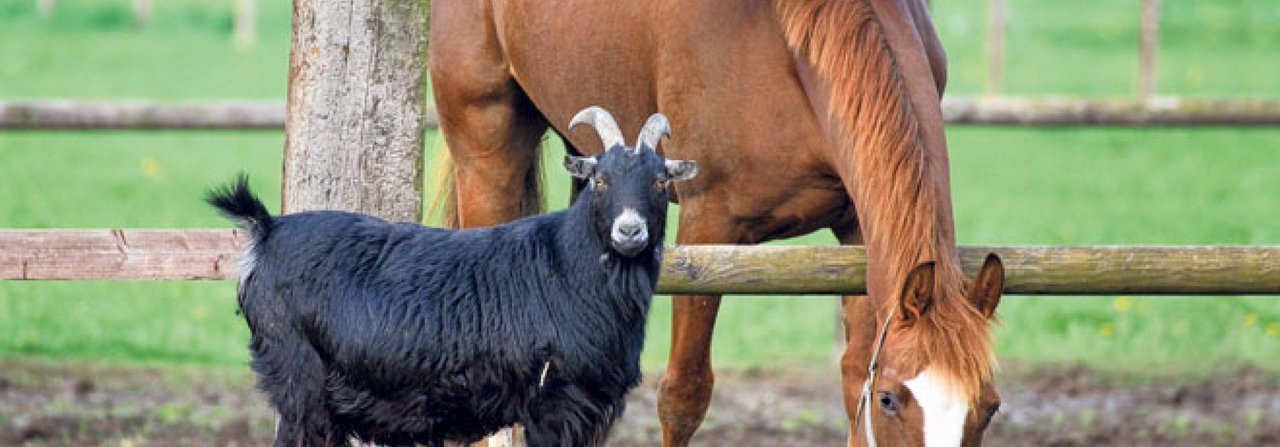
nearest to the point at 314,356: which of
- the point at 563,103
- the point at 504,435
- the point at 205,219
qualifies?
the point at 504,435

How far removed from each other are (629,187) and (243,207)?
36.9 inches

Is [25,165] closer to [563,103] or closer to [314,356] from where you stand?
[563,103]

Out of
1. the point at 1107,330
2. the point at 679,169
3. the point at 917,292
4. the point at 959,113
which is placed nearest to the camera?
the point at 917,292

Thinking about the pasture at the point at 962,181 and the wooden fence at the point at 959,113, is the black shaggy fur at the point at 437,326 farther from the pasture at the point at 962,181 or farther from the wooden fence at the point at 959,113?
the wooden fence at the point at 959,113

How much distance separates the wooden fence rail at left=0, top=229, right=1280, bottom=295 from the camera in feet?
16.8

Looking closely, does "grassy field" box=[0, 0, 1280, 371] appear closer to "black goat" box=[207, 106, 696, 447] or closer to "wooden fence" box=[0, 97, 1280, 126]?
"wooden fence" box=[0, 97, 1280, 126]

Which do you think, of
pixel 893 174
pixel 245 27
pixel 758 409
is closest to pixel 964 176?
pixel 758 409

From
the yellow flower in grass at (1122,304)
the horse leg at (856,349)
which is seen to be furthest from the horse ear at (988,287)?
the yellow flower in grass at (1122,304)

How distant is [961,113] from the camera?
9672 mm

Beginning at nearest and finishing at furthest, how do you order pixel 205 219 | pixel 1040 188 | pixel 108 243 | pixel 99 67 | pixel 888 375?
pixel 888 375 < pixel 108 243 < pixel 205 219 < pixel 1040 188 < pixel 99 67

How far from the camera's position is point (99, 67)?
74.7 ft

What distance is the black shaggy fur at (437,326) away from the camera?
4.60m

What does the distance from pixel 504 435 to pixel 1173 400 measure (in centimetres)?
347

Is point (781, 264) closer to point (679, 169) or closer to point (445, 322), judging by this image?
point (679, 169)
